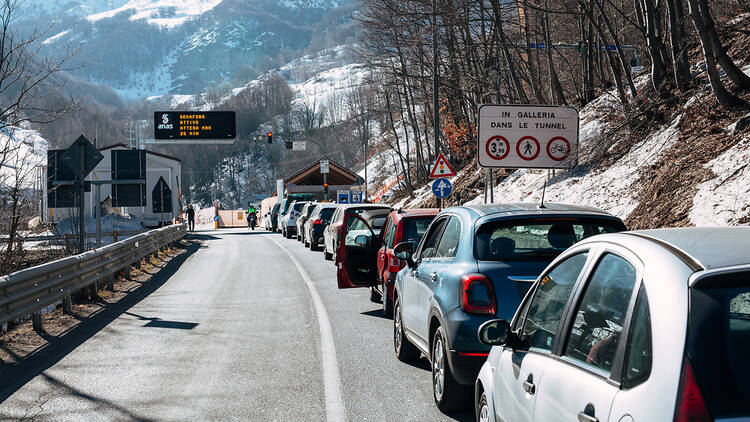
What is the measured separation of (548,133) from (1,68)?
421 inches

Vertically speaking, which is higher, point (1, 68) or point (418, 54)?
point (418, 54)

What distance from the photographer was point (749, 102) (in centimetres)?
1461

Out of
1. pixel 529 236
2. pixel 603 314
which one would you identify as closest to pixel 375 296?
pixel 529 236

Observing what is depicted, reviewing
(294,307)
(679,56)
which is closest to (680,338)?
(294,307)

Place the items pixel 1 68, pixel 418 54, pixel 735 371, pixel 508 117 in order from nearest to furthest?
pixel 735 371
pixel 1 68
pixel 508 117
pixel 418 54

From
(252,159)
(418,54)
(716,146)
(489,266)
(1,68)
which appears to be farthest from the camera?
(252,159)

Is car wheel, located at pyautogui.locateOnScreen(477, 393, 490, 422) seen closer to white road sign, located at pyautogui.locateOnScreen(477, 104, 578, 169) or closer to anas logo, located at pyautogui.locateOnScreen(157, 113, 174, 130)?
white road sign, located at pyautogui.locateOnScreen(477, 104, 578, 169)

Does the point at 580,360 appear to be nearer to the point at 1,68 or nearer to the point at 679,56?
the point at 1,68

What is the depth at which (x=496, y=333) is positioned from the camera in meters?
3.82

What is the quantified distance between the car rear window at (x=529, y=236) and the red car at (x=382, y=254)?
353cm

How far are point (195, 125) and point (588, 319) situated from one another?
47729 millimetres

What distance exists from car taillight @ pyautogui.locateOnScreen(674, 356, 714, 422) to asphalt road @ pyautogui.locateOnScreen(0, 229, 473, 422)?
3720 mm

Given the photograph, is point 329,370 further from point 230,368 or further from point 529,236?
point 529,236

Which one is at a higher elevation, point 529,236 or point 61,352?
point 529,236
